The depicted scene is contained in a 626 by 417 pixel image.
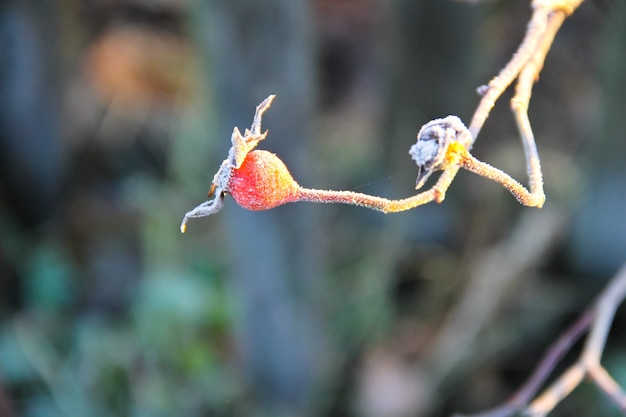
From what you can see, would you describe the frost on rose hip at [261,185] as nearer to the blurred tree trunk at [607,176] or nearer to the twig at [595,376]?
the twig at [595,376]

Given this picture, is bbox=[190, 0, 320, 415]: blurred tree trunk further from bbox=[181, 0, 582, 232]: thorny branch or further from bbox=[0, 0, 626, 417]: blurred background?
bbox=[181, 0, 582, 232]: thorny branch

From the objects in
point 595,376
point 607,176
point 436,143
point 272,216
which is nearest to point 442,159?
point 436,143

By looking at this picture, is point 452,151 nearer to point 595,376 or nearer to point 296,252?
point 595,376

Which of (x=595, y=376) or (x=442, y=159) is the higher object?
(x=442, y=159)

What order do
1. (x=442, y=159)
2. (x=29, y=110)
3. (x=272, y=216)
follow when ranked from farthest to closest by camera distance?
(x=29, y=110) < (x=272, y=216) < (x=442, y=159)

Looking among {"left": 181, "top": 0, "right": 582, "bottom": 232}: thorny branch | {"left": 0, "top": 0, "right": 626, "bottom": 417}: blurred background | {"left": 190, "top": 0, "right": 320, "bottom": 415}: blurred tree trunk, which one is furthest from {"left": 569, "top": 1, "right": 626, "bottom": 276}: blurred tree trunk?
{"left": 181, "top": 0, "right": 582, "bottom": 232}: thorny branch

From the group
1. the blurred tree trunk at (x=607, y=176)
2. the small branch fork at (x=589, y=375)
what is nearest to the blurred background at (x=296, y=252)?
the blurred tree trunk at (x=607, y=176)

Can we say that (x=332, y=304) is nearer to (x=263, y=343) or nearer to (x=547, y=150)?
(x=263, y=343)
